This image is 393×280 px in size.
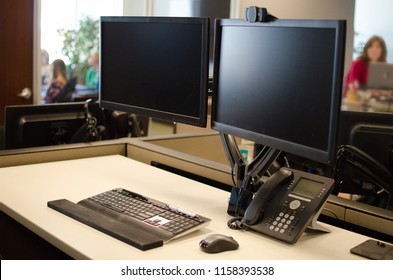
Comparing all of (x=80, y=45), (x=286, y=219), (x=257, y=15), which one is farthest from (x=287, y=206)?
(x=80, y=45)

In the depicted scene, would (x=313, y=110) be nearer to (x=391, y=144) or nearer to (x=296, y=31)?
(x=296, y=31)

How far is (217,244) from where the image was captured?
1472mm

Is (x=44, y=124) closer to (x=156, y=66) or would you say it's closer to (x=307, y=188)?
(x=156, y=66)

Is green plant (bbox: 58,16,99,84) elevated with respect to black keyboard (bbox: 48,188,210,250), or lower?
elevated

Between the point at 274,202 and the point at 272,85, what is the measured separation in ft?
1.08

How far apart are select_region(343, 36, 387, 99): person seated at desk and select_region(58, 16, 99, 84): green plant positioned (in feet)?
7.39

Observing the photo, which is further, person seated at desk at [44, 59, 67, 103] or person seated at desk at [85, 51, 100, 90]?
person seated at desk at [85, 51, 100, 90]

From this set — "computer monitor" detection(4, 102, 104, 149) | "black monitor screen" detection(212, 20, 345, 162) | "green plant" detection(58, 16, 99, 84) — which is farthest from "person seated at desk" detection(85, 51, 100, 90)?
"black monitor screen" detection(212, 20, 345, 162)

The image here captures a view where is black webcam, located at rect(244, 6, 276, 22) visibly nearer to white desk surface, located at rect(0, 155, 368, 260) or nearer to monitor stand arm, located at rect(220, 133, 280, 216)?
monitor stand arm, located at rect(220, 133, 280, 216)

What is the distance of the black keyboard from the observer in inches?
60.4

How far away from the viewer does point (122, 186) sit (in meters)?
2.06

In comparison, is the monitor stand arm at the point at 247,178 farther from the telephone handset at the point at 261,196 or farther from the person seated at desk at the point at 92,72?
the person seated at desk at the point at 92,72

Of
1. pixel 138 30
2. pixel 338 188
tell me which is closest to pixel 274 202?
pixel 338 188

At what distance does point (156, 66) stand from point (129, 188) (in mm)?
432
